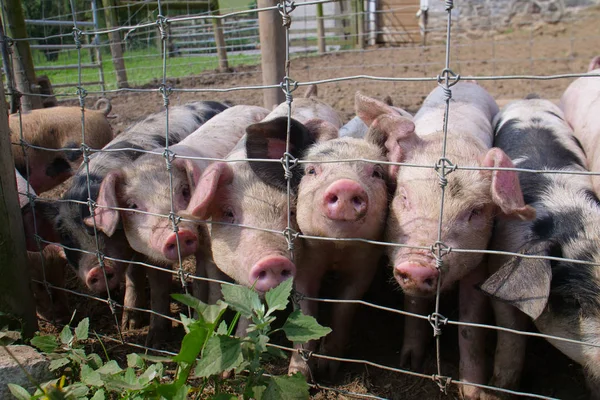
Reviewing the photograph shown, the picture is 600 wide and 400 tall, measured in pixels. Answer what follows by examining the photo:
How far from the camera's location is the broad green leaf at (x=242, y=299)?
2141 mm

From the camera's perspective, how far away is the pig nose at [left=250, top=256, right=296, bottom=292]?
256 cm

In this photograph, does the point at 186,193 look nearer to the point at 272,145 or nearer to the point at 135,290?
the point at 272,145

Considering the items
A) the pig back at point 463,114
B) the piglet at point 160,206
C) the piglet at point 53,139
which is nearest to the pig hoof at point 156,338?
the piglet at point 160,206

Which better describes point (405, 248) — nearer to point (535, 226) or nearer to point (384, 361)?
point (535, 226)

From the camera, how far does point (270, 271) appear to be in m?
2.57

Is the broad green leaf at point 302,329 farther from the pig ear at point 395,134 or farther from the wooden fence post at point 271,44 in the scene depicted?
the wooden fence post at point 271,44

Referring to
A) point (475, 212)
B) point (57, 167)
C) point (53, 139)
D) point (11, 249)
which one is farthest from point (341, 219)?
point (53, 139)

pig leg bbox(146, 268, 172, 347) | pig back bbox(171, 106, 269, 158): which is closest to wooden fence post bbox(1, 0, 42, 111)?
pig back bbox(171, 106, 269, 158)

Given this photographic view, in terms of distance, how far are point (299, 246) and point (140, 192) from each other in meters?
1.05

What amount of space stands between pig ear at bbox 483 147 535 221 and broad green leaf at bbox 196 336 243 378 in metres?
1.23

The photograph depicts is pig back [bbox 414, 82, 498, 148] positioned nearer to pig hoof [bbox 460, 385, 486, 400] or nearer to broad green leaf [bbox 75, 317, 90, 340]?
pig hoof [bbox 460, 385, 486, 400]

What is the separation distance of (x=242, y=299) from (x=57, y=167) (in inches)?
149

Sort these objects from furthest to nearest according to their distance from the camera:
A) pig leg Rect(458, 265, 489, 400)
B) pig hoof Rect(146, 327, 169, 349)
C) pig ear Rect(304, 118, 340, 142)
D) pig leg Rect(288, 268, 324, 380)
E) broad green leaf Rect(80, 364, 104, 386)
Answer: pig hoof Rect(146, 327, 169, 349) → pig ear Rect(304, 118, 340, 142) → pig leg Rect(288, 268, 324, 380) → pig leg Rect(458, 265, 489, 400) → broad green leaf Rect(80, 364, 104, 386)

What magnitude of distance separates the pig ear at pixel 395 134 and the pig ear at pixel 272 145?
16.4 inches
